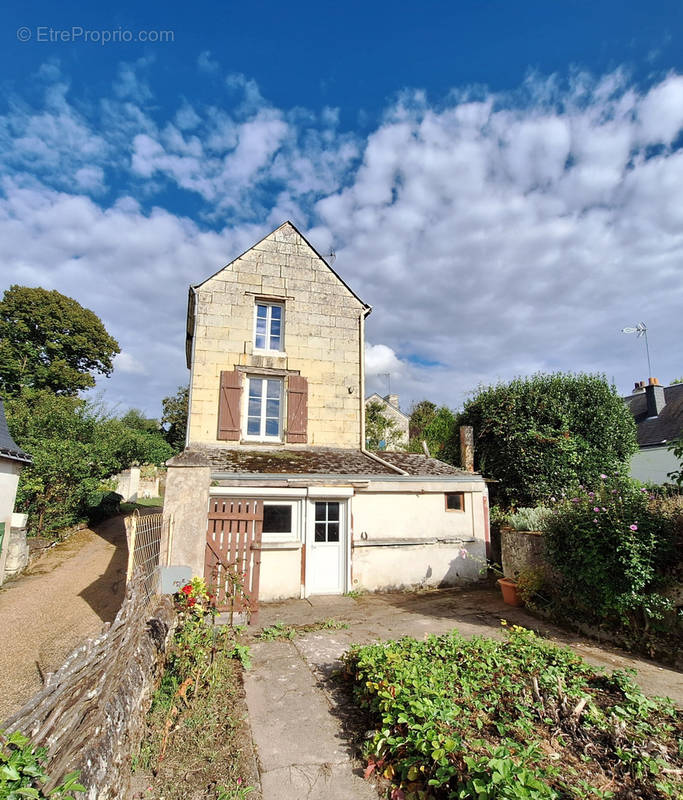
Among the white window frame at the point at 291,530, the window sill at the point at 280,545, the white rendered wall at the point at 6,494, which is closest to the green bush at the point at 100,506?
the white rendered wall at the point at 6,494

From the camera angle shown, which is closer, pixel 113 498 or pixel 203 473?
pixel 203 473

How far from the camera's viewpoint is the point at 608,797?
2.57 m

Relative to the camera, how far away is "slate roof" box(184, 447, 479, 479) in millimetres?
9453

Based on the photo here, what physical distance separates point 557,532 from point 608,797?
483cm

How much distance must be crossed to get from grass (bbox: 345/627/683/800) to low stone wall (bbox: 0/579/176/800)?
190 cm

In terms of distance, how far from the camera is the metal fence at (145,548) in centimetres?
497

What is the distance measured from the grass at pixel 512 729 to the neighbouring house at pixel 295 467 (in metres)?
4.08

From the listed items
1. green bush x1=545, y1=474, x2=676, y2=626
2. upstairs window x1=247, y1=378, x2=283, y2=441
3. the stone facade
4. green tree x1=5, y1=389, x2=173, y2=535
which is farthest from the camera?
green tree x1=5, y1=389, x2=173, y2=535

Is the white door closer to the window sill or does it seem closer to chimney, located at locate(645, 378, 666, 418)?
the window sill

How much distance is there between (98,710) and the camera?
2.61 meters

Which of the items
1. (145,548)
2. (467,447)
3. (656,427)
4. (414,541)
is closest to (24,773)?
(145,548)

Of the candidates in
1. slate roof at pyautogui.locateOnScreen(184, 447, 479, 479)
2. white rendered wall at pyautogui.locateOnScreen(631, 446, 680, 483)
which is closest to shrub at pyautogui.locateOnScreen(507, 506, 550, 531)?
slate roof at pyautogui.locateOnScreen(184, 447, 479, 479)

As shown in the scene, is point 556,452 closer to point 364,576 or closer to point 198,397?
point 364,576

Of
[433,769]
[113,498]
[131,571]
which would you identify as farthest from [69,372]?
[433,769]
